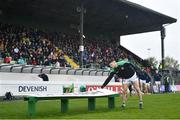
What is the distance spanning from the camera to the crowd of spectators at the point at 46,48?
33375 millimetres

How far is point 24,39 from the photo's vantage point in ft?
121

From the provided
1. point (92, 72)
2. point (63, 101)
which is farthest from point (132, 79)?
point (92, 72)

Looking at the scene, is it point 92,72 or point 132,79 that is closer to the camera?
point 132,79

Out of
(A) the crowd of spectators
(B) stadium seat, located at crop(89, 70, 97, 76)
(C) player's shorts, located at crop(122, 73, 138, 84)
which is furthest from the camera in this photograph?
(B) stadium seat, located at crop(89, 70, 97, 76)

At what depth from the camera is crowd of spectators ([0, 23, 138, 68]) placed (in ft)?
109

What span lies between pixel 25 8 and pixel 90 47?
28.8 feet

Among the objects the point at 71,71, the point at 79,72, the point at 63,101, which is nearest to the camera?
the point at 63,101

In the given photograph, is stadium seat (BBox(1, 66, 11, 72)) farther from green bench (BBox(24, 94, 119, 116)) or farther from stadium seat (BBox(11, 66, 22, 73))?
green bench (BBox(24, 94, 119, 116))

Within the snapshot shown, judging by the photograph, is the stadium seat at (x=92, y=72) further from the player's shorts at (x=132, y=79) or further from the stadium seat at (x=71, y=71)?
the player's shorts at (x=132, y=79)

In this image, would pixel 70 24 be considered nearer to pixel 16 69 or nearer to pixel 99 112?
pixel 16 69

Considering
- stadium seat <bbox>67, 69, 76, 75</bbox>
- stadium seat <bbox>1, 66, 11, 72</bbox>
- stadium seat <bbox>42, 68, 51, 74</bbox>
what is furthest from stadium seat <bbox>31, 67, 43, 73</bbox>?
stadium seat <bbox>67, 69, 76, 75</bbox>

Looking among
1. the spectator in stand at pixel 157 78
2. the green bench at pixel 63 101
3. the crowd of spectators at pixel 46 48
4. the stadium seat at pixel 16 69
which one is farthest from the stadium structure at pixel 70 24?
the green bench at pixel 63 101

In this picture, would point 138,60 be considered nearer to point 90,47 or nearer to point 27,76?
point 90,47

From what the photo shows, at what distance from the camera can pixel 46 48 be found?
1491 inches
